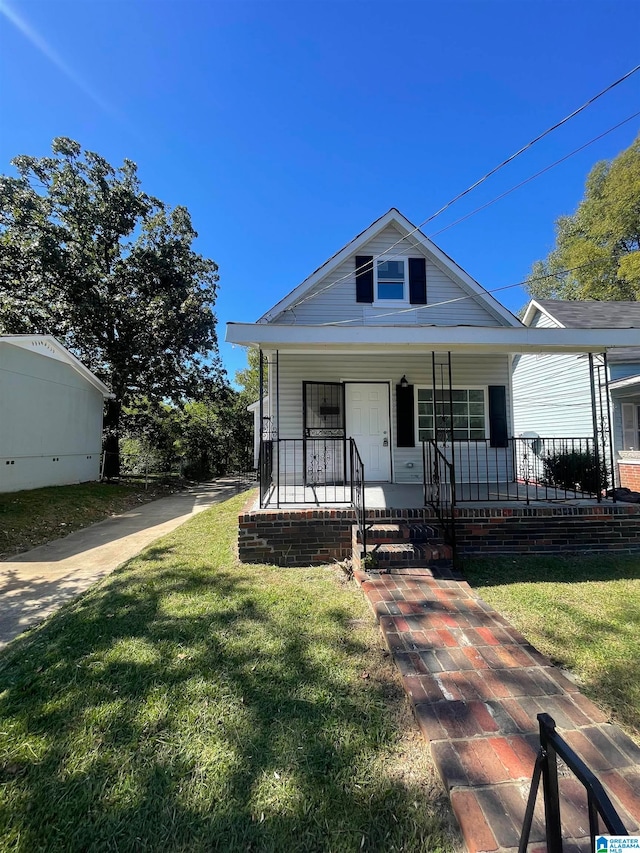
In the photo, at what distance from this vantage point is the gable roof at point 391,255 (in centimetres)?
771

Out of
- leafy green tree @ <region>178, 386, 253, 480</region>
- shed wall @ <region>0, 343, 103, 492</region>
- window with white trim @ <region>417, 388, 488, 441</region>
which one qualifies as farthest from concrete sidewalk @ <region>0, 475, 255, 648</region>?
leafy green tree @ <region>178, 386, 253, 480</region>

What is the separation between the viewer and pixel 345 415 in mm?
7570

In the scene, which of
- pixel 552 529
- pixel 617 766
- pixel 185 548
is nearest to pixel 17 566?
pixel 185 548

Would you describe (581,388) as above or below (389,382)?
above

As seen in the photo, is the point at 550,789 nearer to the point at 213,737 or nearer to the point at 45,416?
the point at 213,737

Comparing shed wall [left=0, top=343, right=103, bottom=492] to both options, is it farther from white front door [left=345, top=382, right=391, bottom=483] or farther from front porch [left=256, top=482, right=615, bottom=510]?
white front door [left=345, top=382, right=391, bottom=483]

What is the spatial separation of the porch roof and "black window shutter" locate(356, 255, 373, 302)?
7.73ft

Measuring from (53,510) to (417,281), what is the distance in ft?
32.1

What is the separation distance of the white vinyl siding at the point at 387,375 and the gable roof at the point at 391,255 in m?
1.01

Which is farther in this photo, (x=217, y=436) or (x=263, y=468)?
(x=217, y=436)

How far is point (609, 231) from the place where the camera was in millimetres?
19000

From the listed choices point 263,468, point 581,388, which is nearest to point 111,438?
point 263,468

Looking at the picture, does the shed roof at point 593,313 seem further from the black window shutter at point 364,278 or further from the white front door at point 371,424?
the white front door at point 371,424

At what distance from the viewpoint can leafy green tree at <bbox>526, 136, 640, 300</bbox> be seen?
59.3 feet
